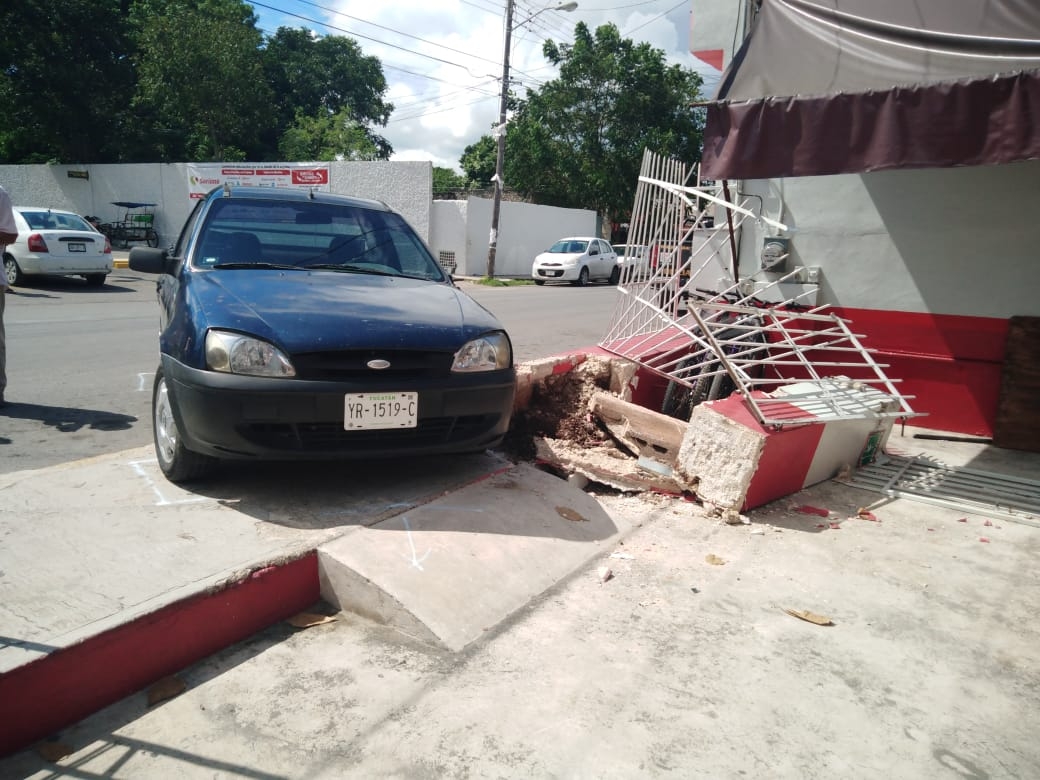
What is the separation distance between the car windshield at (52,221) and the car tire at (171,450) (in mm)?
12620

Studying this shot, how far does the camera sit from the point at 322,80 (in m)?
46.6

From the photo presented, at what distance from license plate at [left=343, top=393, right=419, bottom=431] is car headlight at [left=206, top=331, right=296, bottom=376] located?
296mm

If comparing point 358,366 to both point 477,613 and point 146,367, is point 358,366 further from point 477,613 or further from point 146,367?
point 146,367

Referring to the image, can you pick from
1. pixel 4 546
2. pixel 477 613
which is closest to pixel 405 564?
pixel 477 613

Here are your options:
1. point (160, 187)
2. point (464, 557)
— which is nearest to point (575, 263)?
point (160, 187)

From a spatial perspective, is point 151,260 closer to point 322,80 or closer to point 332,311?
point 332,311

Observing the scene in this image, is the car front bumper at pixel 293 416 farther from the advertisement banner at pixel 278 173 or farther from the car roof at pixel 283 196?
the advertisement banner at pixel 278 173

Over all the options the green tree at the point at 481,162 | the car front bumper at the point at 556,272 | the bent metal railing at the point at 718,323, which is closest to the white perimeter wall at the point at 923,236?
the bent metal railing at the point at 718,323

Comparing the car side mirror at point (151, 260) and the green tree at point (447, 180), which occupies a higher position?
the green tree at point (447, 180)

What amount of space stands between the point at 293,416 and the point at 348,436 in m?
0.27

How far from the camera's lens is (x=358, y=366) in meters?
3.30

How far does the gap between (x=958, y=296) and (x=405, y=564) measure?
5271 millimetres

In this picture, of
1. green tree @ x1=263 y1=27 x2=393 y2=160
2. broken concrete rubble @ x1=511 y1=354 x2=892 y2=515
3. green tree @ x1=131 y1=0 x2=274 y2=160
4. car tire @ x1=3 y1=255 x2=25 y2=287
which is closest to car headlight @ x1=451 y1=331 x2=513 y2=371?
broken concrete rubble @ x1=511 y1=354 x2=892 y2=515

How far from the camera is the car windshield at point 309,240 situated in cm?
418
